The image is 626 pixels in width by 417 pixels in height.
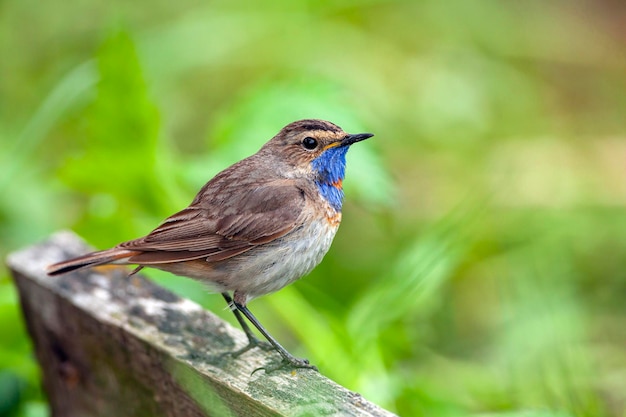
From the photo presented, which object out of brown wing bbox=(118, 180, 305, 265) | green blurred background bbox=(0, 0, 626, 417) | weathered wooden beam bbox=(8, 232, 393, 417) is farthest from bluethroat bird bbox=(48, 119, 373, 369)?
green blurred background bbox=(0, 0, 626, 417)

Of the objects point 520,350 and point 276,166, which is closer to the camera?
point 276,166

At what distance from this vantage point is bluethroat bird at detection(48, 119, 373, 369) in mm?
3848

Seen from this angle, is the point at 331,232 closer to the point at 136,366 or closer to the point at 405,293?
the point at 405,293

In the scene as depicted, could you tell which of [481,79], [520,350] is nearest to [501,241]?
[520,350]

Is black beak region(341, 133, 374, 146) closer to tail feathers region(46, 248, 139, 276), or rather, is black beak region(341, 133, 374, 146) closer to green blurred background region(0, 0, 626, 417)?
green blurred background region(0, 0, 626, 417)

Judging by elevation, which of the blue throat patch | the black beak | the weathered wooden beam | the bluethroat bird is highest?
the black beak

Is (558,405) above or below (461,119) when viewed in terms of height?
below

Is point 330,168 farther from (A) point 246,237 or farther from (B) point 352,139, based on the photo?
(A) point 246,237

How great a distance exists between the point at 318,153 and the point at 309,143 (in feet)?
0.19

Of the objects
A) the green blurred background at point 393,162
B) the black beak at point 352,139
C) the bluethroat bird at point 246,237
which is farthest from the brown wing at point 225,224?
the green blurred background at point 393,162

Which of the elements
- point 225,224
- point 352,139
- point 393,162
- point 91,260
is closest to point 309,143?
point 352,139

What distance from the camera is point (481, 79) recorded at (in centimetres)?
805

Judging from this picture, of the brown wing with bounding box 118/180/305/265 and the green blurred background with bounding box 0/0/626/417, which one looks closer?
the brown wing with bounding box 118/180/305/265

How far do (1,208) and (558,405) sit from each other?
3.96 metres
